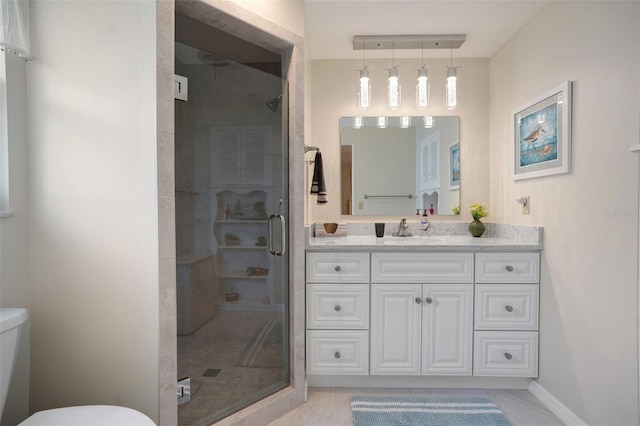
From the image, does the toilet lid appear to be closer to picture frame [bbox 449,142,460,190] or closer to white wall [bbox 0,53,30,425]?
white wall [bbox 0,53,30,425]

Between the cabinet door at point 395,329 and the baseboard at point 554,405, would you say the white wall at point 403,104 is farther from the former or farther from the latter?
the baseboard at point 554,405

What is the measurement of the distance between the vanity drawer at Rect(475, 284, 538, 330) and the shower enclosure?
1.20 metres

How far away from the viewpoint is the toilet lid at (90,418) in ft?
3.63

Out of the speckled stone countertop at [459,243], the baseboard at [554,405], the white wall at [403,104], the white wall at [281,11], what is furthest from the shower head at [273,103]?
the baseboard at [554,405]

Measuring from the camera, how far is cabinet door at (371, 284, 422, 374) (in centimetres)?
209

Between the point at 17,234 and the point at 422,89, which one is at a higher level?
the point at 422,89

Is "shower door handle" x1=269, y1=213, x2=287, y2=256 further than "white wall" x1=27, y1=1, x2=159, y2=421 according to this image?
Yes

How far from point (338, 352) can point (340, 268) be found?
0.52 metres

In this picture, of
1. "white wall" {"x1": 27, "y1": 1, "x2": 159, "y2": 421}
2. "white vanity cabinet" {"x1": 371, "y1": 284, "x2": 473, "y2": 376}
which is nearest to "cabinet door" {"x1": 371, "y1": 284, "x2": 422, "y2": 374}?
"white vanity cabinet" {"x1": 371, "y1": 284, "x2": 473, "y2": 376}

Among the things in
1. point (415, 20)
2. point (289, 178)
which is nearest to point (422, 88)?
point (415, 20)

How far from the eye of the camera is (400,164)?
9.15 feet

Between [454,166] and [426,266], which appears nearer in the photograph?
[426,266]

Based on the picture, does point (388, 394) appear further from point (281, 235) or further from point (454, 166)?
point (454, 166)

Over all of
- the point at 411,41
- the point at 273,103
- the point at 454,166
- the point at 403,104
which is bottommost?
the point at 454,166
